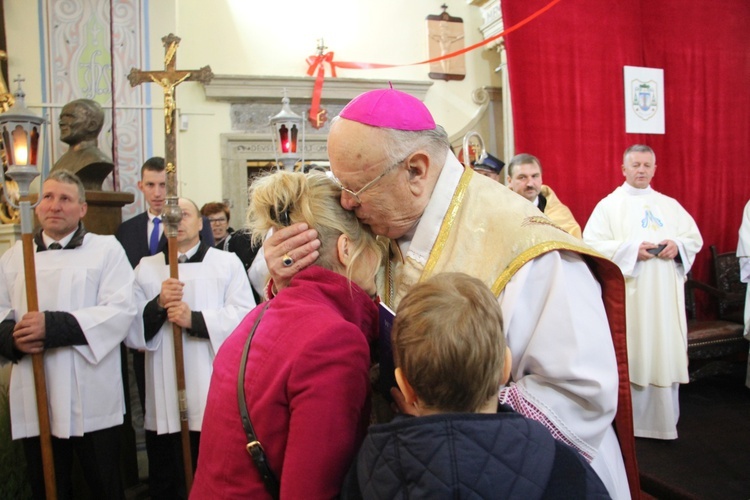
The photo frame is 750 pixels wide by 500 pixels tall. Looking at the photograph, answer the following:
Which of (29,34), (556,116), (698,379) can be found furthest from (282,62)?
(698,379)

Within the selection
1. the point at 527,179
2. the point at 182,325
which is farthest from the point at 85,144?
the point at 527,179

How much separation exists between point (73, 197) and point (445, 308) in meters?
2.54

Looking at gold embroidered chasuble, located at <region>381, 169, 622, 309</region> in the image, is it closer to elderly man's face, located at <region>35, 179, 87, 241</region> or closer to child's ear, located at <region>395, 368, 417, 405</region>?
child's ear, located at <region>395, 368, 417, 405</region>

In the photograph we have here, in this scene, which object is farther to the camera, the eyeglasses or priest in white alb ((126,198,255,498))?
priest in white alb ((126,198,255,498))

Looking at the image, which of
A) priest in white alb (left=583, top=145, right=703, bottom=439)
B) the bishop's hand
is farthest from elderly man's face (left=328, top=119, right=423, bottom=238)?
priest in white alb (left=583, top=145, right=703, bottom=439)

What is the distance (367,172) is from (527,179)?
298 cm

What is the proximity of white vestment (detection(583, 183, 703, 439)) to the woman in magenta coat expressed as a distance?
129 inches

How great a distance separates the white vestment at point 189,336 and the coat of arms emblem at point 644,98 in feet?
16.4

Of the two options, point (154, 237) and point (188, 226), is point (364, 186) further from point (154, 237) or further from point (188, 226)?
point (154, 237)

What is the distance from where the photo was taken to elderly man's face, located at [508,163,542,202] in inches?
161

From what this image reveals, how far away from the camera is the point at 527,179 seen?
410 cm

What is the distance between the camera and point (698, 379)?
17.5 ft

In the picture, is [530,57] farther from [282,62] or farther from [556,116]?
[282,62]

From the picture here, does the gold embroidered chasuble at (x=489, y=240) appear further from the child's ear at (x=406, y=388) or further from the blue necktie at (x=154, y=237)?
the blue necktie at (x=154, y=237)
